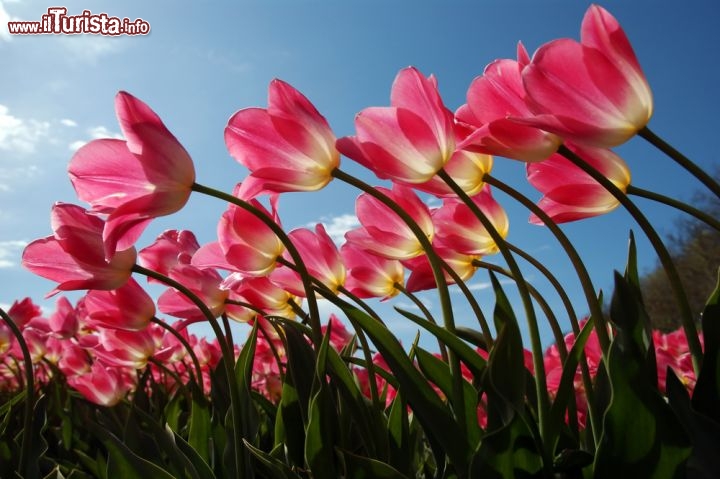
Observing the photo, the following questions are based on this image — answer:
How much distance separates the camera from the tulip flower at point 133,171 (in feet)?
2.78

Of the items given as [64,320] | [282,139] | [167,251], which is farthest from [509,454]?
[64,320]

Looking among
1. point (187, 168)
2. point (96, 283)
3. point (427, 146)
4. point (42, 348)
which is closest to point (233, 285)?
point (96, 283)

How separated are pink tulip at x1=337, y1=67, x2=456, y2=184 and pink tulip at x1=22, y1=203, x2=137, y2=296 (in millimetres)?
393

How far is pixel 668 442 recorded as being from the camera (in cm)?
69

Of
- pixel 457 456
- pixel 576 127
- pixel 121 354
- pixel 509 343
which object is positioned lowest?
pixel 457 456

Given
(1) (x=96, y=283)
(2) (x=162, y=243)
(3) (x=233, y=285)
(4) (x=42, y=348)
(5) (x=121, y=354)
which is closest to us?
(1) (x=96, y=283)

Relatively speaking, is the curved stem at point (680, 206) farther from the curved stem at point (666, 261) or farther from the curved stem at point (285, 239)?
the curved stem at point (285, 239)

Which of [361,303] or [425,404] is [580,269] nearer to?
[425,404]

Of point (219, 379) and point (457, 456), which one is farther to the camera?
point (219, 379)

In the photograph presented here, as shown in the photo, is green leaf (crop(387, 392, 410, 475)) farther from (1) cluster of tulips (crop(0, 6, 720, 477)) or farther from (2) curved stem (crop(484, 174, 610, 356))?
(2) curved stem (crop(484, 174, 610, 356))

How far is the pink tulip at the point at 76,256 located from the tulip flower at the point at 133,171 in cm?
9

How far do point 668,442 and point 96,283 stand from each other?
776 mm

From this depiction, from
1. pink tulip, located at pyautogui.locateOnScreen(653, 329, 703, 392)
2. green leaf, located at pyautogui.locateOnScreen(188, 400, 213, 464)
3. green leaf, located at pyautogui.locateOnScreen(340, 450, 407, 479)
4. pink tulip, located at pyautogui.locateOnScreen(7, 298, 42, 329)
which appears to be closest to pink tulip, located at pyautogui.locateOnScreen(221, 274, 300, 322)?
green leaf, located at pyautogui.locateOnScreen(188, 400, 213, 464)

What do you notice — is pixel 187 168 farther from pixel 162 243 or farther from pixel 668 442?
pixel 668 442
